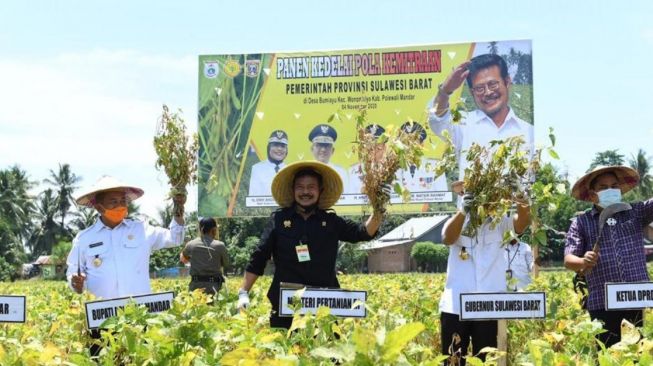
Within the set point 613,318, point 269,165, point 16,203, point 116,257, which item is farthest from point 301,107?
point 16,203

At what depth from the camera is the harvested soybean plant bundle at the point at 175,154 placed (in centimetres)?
401

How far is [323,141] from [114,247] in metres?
8.55

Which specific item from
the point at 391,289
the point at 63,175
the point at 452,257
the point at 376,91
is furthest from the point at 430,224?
the point at 452,257

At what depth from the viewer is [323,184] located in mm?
4152

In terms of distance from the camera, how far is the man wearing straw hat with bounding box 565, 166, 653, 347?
3.87m

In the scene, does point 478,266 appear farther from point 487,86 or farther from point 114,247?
point 487,86

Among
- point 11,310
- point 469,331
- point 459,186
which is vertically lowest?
point 469,331

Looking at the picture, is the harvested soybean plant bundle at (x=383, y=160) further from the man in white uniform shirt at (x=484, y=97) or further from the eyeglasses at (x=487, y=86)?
the eyeglasses at (x=487, y=86)

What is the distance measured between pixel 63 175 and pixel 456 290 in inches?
2399

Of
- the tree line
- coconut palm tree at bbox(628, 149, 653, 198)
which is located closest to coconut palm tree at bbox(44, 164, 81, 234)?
the tree line

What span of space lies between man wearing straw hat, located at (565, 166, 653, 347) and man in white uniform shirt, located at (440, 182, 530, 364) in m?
0.38

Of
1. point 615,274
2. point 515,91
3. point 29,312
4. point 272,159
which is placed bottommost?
point 29,312

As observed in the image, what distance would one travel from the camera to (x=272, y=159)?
12719 millimetres

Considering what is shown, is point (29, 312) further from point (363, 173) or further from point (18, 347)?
point (18, 347)
